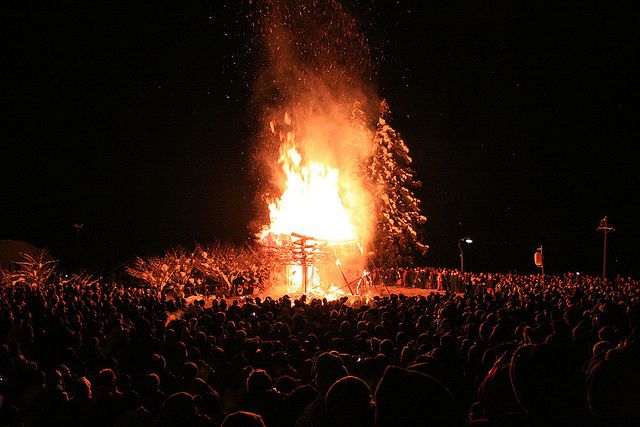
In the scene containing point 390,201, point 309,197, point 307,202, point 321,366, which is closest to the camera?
point 321,366

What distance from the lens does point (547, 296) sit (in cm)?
1415

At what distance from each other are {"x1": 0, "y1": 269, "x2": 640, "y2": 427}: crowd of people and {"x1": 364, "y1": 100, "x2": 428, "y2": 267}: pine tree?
1837 centimetres

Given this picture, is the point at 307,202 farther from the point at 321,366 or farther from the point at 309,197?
the point at 321,366

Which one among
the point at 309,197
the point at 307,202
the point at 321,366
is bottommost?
the point at 321,366

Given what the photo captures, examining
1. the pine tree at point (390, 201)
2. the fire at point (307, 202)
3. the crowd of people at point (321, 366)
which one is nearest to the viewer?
the crowd of people at point (321, 366)

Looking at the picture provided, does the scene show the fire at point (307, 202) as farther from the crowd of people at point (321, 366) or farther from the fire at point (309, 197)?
the crowd of people at point (321, 366)

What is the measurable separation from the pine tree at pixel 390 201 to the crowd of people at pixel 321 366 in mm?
18372

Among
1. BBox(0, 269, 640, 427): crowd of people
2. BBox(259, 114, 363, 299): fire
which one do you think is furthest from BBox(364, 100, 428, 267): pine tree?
BBox(0, 269, 640, 427): crowd of people

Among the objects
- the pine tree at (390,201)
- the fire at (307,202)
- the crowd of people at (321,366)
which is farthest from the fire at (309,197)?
the crowd of people at (321,366)

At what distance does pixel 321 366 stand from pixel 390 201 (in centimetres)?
3010

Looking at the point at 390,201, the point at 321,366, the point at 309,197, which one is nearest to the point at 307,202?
the point at 309,197

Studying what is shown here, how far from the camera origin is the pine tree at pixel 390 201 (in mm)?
33812

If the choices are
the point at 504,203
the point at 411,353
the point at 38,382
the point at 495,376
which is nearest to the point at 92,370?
the point at 38,382

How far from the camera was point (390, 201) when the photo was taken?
3422 centimetres
